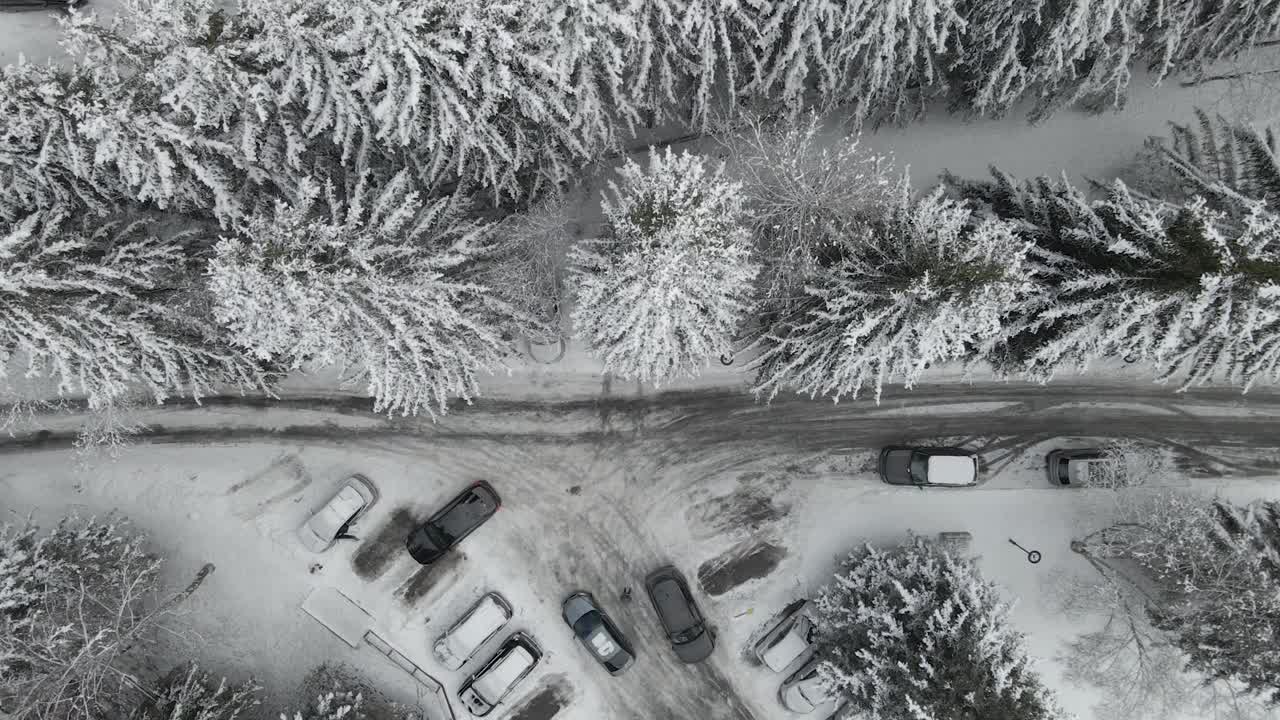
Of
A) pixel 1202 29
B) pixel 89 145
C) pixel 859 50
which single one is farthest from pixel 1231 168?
pixel 89 145

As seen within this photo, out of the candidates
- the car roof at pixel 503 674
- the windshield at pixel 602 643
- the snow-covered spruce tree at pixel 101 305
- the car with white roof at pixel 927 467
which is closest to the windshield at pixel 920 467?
the car with white roof at pixel 927 467

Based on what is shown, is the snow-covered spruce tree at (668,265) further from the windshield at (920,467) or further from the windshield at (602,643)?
the windshield at (602,643)

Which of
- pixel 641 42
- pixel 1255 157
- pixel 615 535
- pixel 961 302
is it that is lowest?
pixel 615 535

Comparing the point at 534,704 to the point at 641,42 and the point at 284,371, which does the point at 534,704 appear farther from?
the point at 641,42

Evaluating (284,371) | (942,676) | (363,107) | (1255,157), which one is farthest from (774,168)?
(284,371)

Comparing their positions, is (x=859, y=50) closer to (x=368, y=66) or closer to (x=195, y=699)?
(x=368, y=66)

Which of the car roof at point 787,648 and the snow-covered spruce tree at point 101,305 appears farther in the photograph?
the car roof at point 787,648

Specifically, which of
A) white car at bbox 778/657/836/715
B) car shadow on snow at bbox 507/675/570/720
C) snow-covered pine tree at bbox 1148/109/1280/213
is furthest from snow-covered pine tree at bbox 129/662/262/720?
snow-covered pine tree at bbox 1148/109/1280/213
